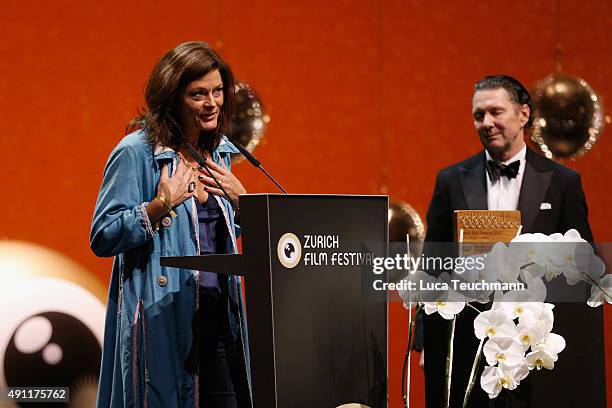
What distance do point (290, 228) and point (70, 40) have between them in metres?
2.96

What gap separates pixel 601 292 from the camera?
1.64 m

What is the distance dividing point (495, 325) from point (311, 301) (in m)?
0.32

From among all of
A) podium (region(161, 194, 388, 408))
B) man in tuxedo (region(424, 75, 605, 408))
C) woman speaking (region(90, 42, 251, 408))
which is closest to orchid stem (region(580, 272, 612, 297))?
podium (region(161, 194, 388, 408))

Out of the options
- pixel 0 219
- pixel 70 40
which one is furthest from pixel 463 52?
pixel 0 219

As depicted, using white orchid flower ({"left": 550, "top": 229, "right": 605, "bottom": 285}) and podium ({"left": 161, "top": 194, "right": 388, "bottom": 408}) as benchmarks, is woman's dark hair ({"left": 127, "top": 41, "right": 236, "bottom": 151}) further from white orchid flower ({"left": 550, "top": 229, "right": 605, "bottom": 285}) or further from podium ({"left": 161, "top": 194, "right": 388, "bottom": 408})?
white orchid flower ({"left": 550, "top": 229, "right": 605, "bottom": 285})

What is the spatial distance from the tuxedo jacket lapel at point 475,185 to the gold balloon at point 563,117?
31.4 inches

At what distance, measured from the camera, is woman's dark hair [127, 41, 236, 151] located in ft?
7.77

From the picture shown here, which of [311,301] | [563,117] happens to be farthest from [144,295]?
[563,117]

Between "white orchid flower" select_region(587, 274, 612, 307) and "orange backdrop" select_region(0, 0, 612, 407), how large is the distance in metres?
2.87

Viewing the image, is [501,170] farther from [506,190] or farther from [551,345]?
[551,345]

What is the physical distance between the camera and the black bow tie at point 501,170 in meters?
3.44

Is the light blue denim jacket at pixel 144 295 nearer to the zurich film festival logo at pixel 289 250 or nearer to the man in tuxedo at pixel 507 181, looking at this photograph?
the zurich film festival logo at pixel 289 250

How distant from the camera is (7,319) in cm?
398

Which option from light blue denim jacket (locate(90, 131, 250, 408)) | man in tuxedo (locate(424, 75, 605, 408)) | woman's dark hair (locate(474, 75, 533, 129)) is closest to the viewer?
light blue denim jacket (locate(90, 131, 250, 408))
